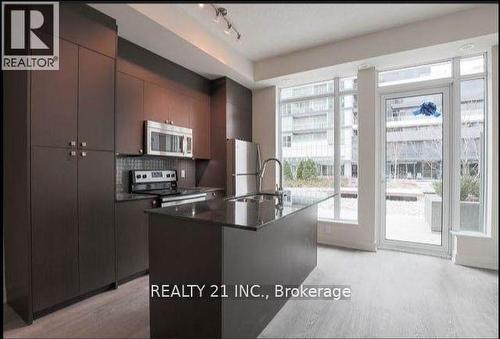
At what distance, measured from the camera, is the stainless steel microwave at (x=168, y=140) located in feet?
10.7

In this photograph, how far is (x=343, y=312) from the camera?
7.29 feet

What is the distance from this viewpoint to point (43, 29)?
2.05 metres

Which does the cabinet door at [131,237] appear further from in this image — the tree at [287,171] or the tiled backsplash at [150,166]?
the tree at [287,171]

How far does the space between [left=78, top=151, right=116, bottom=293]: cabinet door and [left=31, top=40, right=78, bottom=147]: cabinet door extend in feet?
0.76

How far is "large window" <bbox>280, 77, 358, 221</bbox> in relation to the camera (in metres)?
4.21

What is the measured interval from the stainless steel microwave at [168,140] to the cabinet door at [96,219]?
2.44ft

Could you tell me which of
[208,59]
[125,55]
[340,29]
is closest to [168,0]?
[125,55]

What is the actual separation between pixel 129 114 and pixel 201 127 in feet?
4.10

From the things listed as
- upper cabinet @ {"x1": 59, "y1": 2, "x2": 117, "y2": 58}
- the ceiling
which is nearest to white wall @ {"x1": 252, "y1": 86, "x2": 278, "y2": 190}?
the ceiling

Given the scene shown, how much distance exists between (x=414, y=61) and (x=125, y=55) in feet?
12.1

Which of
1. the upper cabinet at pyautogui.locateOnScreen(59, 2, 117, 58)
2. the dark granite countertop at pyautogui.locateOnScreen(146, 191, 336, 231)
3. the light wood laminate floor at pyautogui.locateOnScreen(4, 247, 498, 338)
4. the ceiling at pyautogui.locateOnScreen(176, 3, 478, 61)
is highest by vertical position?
the ceiling at pyautogui.locateOnScreen(176, 3, 478, 61)

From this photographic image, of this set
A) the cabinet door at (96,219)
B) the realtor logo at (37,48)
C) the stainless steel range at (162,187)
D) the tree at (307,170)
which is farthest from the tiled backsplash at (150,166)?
the tree at (307,170)

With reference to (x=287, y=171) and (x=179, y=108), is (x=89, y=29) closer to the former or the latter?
(x=179, y=108)

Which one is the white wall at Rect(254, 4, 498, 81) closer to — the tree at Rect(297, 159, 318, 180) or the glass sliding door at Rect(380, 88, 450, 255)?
the glass sliding door at Rect(380, 88, 450, 255)
